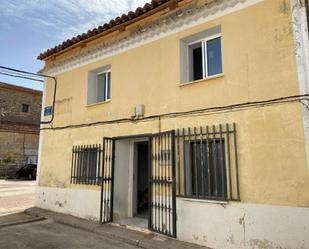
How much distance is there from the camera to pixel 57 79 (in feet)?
32.6

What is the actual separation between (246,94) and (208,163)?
160 centimetres

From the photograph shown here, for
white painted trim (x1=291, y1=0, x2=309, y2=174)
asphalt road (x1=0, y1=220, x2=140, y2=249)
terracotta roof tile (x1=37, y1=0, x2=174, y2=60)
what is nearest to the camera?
white painted trim (x1=291, y1=0, x2=309, y2=174)

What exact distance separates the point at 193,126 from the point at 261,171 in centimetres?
172

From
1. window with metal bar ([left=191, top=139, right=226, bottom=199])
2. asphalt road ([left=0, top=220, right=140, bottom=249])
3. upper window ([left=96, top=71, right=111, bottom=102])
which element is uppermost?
upper window ([left=96, top=71, right=111, bottom=102])

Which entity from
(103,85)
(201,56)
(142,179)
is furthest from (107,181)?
(201,56)

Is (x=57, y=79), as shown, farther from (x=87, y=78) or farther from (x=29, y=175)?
(x=29, y=175)

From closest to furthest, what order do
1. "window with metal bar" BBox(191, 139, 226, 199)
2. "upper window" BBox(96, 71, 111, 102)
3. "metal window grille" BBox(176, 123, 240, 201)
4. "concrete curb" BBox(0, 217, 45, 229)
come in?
"metal window grille" BBox(176, 123, 240, 201)
"window with metal bar" BBox(191, 139, 226, 199)
"concrete curb" BBox(0, 217, 45, 229)
"upper window" BBox(96, 71, 111, 102)

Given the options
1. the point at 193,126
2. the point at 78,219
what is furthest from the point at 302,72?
the point at 78,219

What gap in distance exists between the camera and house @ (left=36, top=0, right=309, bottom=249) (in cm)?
494

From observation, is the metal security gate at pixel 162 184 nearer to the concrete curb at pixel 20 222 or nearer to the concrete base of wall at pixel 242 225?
the concrete base of wall at pixel 242 225

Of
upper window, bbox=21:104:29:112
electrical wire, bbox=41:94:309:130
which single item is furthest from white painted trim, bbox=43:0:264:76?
upper window, bbox=21:104:29:112

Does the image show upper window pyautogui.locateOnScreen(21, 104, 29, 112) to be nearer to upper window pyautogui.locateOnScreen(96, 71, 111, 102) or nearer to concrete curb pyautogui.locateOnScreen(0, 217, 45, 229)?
upper window pyautogui.locateOnScreen(96, 71, 111, 102)

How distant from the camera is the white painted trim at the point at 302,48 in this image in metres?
4.74

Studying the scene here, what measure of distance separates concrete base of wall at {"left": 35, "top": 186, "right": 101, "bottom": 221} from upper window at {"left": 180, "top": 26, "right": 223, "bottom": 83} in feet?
13.7
